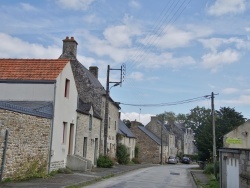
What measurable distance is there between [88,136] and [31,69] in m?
8.82

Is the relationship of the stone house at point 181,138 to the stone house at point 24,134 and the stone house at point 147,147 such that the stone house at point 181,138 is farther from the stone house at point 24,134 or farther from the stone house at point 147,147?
the stone house at point 24,134

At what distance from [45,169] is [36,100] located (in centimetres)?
401

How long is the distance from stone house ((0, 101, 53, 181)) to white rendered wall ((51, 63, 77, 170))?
0.84 m

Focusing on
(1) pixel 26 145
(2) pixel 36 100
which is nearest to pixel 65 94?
(2) pixel 36 100

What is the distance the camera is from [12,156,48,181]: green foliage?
48.6ft

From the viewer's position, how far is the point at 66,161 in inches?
860

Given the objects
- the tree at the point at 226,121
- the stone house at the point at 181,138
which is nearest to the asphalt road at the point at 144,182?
the tree at the point at 226,121

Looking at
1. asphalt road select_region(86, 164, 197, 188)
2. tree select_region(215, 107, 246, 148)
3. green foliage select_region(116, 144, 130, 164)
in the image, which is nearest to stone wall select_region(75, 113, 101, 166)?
asphalt road select_region(86, 164, 197, 188)

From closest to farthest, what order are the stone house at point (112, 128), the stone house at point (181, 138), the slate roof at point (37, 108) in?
the slate roof at point (37, 108)
the stone house at point (112, 128)
the stone house at point (181, 138)

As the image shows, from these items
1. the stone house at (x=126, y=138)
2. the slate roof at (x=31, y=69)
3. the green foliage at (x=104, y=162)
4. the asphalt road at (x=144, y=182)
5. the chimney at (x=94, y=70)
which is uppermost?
the chimney at (x=94, y=70)

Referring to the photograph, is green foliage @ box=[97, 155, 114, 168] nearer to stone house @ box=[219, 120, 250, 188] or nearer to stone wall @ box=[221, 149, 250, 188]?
stone house @ box=[219, 120, 250, 188]

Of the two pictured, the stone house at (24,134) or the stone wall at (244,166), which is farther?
the stone house at (24,134)

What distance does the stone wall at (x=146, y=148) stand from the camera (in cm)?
5631

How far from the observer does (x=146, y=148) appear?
2229 inches
